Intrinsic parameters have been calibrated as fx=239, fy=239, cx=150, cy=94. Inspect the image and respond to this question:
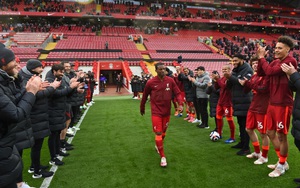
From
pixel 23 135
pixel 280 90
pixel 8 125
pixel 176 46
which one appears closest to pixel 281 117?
pixel 280 90

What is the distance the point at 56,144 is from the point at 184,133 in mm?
3831

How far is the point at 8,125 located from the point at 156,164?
315cm

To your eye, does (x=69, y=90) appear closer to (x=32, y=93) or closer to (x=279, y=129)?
(x=32, y=93)

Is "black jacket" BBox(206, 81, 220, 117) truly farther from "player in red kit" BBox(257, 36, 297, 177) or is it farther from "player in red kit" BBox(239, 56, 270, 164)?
"player in red kit" BBox(257, 36, 297, 177)

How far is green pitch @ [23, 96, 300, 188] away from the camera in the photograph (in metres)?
3.92

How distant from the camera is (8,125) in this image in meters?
2.24

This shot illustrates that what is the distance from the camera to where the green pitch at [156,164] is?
12.8ft

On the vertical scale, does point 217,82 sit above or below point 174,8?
below

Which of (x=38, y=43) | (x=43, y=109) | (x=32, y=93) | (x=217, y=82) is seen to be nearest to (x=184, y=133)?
(x=217, y=82)

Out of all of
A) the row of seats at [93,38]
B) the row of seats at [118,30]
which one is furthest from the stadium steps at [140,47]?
the row of seats at [118,30]

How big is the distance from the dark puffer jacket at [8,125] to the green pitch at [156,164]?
5.88 feet

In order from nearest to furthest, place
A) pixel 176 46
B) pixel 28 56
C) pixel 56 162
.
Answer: pixel 56 162, pixel 28 56, pixel 176 46

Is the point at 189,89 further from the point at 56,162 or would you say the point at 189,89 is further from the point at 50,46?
the point at 50,46

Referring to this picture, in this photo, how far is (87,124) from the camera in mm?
9164
